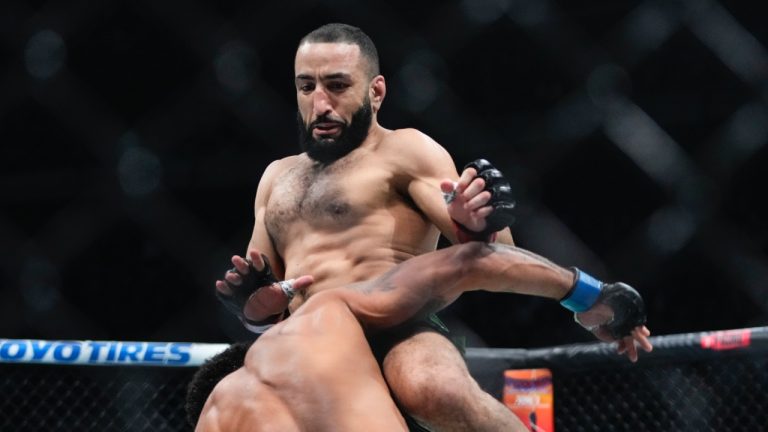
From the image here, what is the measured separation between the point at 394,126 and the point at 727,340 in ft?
5.35

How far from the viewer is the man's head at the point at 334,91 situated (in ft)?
8.29

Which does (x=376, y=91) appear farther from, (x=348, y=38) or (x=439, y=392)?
(x=439, y=392)

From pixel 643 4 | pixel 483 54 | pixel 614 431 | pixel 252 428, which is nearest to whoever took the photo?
pixel 252 428

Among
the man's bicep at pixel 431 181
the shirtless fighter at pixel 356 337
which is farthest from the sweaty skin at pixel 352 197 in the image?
the shirtless fighter at pixel 356 337

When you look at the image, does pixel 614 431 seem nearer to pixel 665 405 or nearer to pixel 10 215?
pixel 665 405

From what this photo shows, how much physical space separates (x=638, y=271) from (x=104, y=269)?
7.11 feet

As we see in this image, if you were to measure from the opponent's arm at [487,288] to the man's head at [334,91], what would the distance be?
1.39 ft

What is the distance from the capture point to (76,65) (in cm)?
420

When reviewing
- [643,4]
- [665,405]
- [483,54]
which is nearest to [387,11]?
[483,54]

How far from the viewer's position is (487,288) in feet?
7.50

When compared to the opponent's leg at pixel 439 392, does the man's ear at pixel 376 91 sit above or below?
above

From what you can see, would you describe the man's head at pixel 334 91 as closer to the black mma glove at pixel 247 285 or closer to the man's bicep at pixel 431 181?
the man's bicep at pixel 431 181

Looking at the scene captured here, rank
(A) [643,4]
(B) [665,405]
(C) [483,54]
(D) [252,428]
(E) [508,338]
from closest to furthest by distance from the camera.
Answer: (D) [252,428] < (B) [665,405] < (A) [643,4] < (C) [483,54] < (E) [508,338]

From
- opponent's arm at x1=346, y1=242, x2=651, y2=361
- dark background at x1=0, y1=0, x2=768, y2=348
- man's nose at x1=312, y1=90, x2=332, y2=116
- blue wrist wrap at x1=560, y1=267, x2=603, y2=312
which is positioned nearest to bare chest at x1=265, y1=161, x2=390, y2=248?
A: man's nose at x1=312, y1=90, x2=332, y2=116
